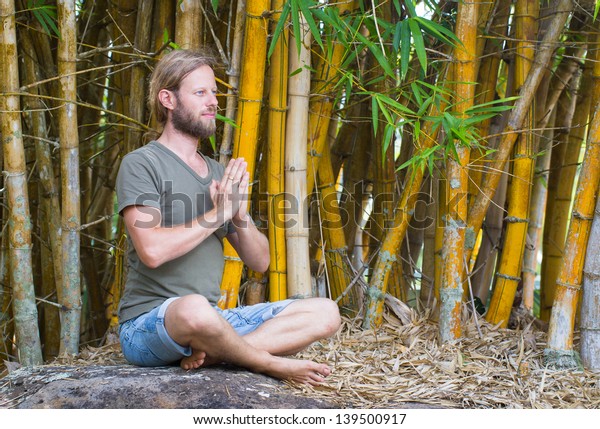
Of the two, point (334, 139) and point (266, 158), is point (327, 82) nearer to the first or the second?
Answer: point (266, 158)

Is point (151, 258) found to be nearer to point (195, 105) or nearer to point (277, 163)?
point (195, 105)

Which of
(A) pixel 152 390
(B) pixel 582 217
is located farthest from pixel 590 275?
(A) pixel 152 390

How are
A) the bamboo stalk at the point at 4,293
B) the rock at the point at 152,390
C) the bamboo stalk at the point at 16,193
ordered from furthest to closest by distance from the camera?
1. the bamboo stalk at the point at 4,293
2. the bamboo stalk at the point at 16,193
3. the rock at the point at 152,390

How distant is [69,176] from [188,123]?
2.10ft

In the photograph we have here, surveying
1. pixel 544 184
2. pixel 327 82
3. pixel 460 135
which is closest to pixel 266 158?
pixel 327 82

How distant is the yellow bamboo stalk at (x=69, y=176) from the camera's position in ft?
9.07

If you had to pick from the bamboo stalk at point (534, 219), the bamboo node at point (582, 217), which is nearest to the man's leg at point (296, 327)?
the bamboo node at point (582, 217)

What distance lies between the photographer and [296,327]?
2420 mm

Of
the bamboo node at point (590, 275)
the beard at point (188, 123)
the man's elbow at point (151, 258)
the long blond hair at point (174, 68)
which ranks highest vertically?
the long blond hair at point (174, 68)

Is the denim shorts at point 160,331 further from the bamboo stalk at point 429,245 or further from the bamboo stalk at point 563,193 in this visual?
the bamboo stalk at point 563,193

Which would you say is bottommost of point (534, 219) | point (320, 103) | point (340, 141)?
point (534, 219)

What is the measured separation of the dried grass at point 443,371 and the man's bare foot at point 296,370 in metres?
0.03

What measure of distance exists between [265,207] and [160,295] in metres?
0.77

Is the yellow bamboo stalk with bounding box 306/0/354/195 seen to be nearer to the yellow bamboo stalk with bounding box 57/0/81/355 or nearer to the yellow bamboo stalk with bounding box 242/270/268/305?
the yellow bamboo stalk with bounding box 242/270/268/305
